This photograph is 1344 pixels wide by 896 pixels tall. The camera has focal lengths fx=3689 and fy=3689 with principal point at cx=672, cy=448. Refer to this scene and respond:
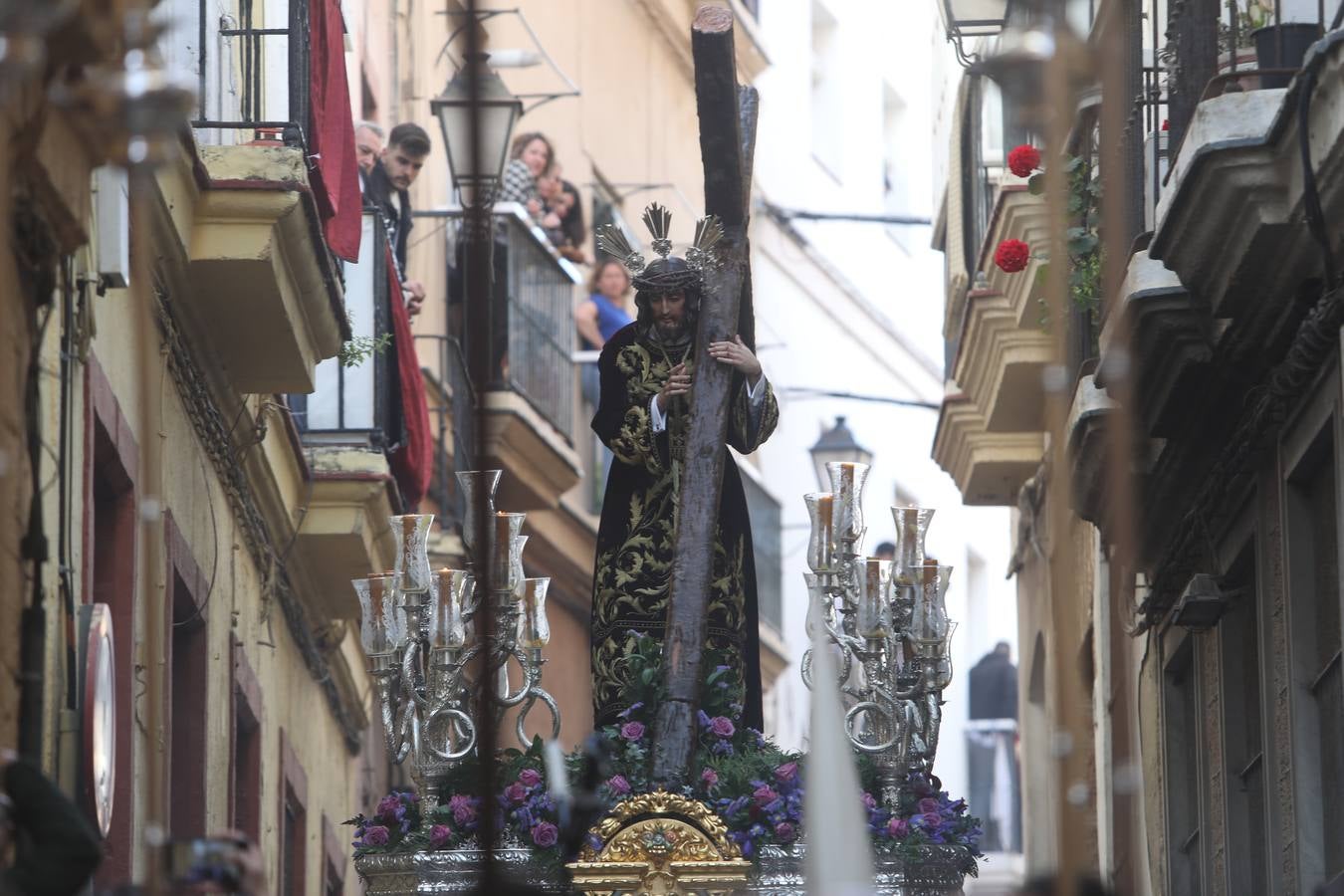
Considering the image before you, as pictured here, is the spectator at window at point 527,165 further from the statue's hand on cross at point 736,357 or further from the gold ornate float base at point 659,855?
the gold ornate float base at point 659,855

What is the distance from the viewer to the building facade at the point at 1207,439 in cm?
1071

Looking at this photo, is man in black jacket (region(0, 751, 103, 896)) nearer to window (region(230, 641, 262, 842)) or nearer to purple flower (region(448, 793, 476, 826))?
purple flower (region(448, 793, 476, 826))

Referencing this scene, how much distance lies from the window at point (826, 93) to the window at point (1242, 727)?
880 inches

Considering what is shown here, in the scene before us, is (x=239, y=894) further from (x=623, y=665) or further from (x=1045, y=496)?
(x=1045, y=496)

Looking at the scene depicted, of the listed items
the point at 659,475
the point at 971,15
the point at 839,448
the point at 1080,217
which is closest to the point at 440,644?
the point at 659,475

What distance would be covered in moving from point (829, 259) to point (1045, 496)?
17.4m

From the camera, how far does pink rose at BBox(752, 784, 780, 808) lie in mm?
10961

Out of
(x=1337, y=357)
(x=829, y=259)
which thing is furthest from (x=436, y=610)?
(x=829, y=259)

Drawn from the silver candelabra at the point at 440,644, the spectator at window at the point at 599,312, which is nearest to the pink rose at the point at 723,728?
the silver candelabra at the point at 440,644

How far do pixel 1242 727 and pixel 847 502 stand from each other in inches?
103

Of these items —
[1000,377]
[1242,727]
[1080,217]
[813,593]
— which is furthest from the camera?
[1000,377]

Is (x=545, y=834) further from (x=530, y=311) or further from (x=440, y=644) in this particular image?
(x=530, y=311)

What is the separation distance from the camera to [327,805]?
19625 millimetres

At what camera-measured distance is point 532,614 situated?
11594 millimetres
